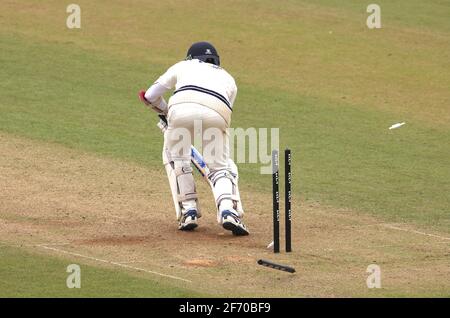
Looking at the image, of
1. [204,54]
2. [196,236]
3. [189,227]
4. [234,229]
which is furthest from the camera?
[204,54]

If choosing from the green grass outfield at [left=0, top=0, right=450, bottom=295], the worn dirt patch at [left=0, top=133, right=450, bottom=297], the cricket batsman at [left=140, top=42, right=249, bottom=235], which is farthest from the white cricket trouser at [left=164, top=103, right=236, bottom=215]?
the green grass outfield at [left=0, top=0, right=450, bottom=295]

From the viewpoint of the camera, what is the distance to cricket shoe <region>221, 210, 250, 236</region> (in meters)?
12.9

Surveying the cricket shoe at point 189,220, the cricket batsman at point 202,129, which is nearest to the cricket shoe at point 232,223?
the cricket batsman at point 202,129

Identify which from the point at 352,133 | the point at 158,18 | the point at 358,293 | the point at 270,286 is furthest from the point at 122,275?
the point at 158,18

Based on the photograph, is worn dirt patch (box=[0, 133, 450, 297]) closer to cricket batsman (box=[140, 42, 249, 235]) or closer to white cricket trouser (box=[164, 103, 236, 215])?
cricket batsman (box=[140, 42, 249, 235])

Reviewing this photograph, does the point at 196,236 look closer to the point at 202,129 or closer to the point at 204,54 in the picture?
the point at 202,129

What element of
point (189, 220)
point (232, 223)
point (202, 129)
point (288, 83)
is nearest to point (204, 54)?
point (202, 129)

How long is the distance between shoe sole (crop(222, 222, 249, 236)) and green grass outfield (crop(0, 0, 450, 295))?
2028 millimetres

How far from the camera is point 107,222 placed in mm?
13688

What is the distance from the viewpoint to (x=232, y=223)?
1290 centimetres

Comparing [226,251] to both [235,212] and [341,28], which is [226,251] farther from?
[341,28]

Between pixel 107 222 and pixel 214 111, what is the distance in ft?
5.80

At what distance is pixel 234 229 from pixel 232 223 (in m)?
0.16

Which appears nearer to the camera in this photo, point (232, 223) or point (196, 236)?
point (232, 223)
